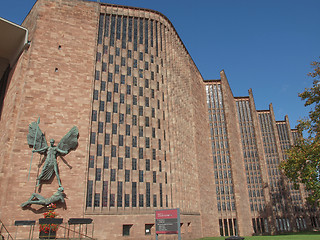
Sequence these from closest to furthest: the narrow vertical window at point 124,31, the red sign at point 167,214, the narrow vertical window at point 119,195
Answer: the red sign at point 167,214 < the narrow vertical window at point 119,195 < the narrow vertical window at point 124,31

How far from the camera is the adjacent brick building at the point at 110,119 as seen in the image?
28109mm

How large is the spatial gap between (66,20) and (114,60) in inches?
310

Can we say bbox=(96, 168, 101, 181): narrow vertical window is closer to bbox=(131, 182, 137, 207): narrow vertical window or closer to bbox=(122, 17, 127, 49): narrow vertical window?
bbox=(131, 182, 137, 207): narrow vertical window

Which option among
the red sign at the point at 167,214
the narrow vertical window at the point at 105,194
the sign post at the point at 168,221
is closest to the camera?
the sign post at the point at 168,221

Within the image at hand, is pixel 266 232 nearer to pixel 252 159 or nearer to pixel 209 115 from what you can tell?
pixel 252 159

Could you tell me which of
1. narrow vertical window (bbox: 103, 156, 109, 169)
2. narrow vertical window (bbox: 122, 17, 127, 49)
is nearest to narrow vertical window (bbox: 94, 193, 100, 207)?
narrow vertical window (bbox: 103, 156, 109, 169)

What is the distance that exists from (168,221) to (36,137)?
16942 mm

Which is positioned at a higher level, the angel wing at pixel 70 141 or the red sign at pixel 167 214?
the angel wing at pixel 70 141

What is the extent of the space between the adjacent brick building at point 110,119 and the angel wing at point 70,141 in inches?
32.5

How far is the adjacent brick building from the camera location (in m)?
28.1

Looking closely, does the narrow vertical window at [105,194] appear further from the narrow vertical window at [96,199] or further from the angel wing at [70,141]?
the angel wing at [70,141]

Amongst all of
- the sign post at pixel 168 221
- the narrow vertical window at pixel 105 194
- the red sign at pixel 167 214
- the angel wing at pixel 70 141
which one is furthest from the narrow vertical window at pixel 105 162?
the sign post at pixel 168 221

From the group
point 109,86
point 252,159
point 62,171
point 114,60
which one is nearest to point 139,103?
point 109,86

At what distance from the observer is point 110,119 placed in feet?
109
